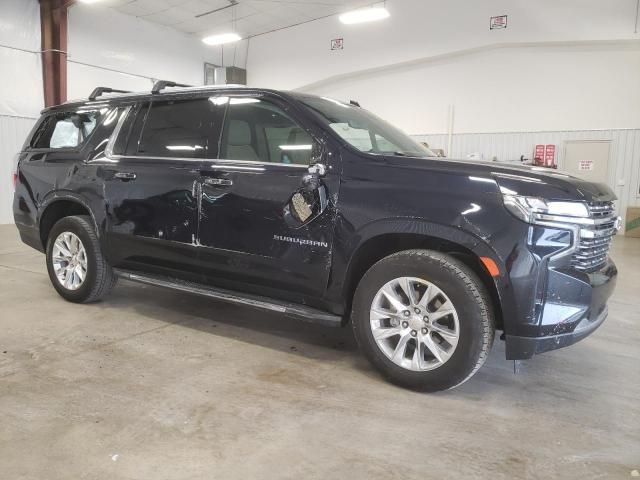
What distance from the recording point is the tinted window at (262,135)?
9.47 feet

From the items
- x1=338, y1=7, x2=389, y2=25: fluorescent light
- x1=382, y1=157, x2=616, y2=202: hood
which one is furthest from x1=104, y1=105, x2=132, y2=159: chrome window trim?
x1=338, y1=7, x2=389, y2=25: fluorescent light

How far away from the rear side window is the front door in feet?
4.76

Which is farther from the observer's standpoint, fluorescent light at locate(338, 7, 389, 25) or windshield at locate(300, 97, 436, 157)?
fluorescent light at locate(338, 7, 389, 25)

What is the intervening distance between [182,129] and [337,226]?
1454 mm

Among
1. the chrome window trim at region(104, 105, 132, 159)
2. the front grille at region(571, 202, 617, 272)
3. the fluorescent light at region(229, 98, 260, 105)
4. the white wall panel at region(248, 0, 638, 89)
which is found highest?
the white wall panel at region(248, 0, 638, 89)

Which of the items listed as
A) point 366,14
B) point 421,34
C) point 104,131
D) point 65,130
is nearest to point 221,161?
point 104,131

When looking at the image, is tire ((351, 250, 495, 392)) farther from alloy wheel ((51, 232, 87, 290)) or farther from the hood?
alloy wheel ((51, 232, 87, 290))

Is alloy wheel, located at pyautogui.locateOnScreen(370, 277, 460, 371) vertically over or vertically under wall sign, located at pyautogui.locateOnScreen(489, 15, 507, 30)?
under

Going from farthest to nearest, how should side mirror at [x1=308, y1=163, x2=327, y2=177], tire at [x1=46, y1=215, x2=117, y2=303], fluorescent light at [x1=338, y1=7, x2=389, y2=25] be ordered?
fluorescent light at [x1=338, y1=7, x2=389, y2=25]
tire at [x1=46, y1=215, x2=117, y2=303]
side mirror at [x1=308, y1=163, x2=327, y2=177]

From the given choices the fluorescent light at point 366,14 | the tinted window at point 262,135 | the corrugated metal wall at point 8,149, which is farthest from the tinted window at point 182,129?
the corrugated metal wall at point 8,149

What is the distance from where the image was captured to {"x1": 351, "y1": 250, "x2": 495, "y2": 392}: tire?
2.36 meters

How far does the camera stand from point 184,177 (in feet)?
10.6

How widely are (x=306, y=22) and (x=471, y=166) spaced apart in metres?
12.4

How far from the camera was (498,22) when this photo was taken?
10484 mm
